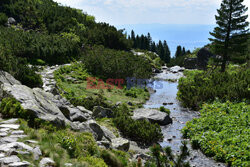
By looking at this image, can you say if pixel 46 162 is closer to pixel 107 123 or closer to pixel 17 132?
pixel 17 132

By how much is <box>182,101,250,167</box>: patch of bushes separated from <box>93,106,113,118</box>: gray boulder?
238 inches

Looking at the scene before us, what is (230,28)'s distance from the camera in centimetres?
3166

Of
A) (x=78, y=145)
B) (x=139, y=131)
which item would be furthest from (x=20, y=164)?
(x=139, y=131)

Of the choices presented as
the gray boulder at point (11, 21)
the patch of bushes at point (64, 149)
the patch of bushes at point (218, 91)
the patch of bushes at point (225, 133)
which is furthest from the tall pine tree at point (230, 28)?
the gray boulder at point (11, 21)

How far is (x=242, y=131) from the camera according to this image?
1251 cm

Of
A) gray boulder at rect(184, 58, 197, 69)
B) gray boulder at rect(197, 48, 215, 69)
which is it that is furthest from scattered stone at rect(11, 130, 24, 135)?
gray boulder at rect(184, 58, 197, 69)

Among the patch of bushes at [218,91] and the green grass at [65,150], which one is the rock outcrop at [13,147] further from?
the patch of bushes at [218,91]

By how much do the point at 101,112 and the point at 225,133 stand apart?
8809 mm

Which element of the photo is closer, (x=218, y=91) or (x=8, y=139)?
(x=8, y=139)

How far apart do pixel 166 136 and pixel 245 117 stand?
5458 millimetres

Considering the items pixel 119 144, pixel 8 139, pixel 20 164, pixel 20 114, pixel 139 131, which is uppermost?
pixel 20 114

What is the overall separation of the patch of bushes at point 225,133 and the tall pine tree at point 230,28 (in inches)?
665

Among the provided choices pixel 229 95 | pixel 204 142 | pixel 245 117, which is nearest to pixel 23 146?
pixel 204 142

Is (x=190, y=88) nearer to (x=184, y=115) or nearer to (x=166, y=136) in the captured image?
(x=184, y=115)
